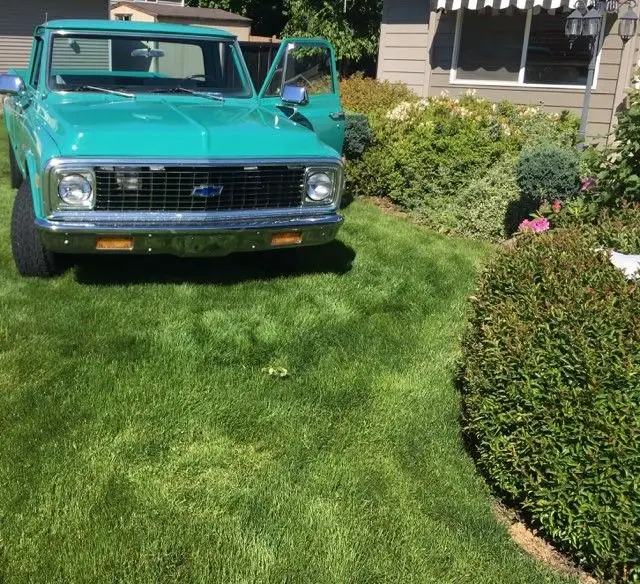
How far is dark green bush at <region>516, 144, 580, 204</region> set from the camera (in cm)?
619

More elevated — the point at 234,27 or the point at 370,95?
the point at 234,27

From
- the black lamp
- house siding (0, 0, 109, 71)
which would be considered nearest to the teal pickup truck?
the black lamp

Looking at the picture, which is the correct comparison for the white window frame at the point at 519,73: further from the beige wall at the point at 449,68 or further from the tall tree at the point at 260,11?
the tall tree at the point at 260,11

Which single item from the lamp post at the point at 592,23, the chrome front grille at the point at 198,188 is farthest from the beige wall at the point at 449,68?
the chrome front grille at the point at 198,188

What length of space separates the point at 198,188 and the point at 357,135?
12.0 feet

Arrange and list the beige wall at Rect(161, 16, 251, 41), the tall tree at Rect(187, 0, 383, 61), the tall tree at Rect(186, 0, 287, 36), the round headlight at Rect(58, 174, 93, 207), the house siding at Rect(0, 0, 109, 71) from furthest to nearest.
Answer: the tall tree at Rect(186, 0, 287, 36)
the beige wall at Rect(161, 16, 251, 41)
the tall tree at Rect(187, 0, 383, 61)
the house siding at Rect(0, 0, 109, 71)
the round headlight at Rect(58, 174, 93, 207)

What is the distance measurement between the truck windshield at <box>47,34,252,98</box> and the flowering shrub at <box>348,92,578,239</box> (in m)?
2.29

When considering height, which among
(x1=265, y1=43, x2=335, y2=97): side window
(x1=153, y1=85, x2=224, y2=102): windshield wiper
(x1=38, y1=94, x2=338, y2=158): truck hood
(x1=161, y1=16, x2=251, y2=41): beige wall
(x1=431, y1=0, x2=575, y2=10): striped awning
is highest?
(x1=431, y1=0, x2=575, y2=10): striped awning

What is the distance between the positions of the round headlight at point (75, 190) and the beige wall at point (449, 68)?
725 centimetres

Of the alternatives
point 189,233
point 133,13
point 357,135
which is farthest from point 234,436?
point 133,13

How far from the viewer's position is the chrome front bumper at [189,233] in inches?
167

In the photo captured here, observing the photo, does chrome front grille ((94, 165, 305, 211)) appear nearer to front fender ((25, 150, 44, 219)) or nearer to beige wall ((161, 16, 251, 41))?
front fender ((25, 150, 44, 219))

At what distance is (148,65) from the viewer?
251 inches

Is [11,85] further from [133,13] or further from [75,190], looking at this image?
[133,13]
